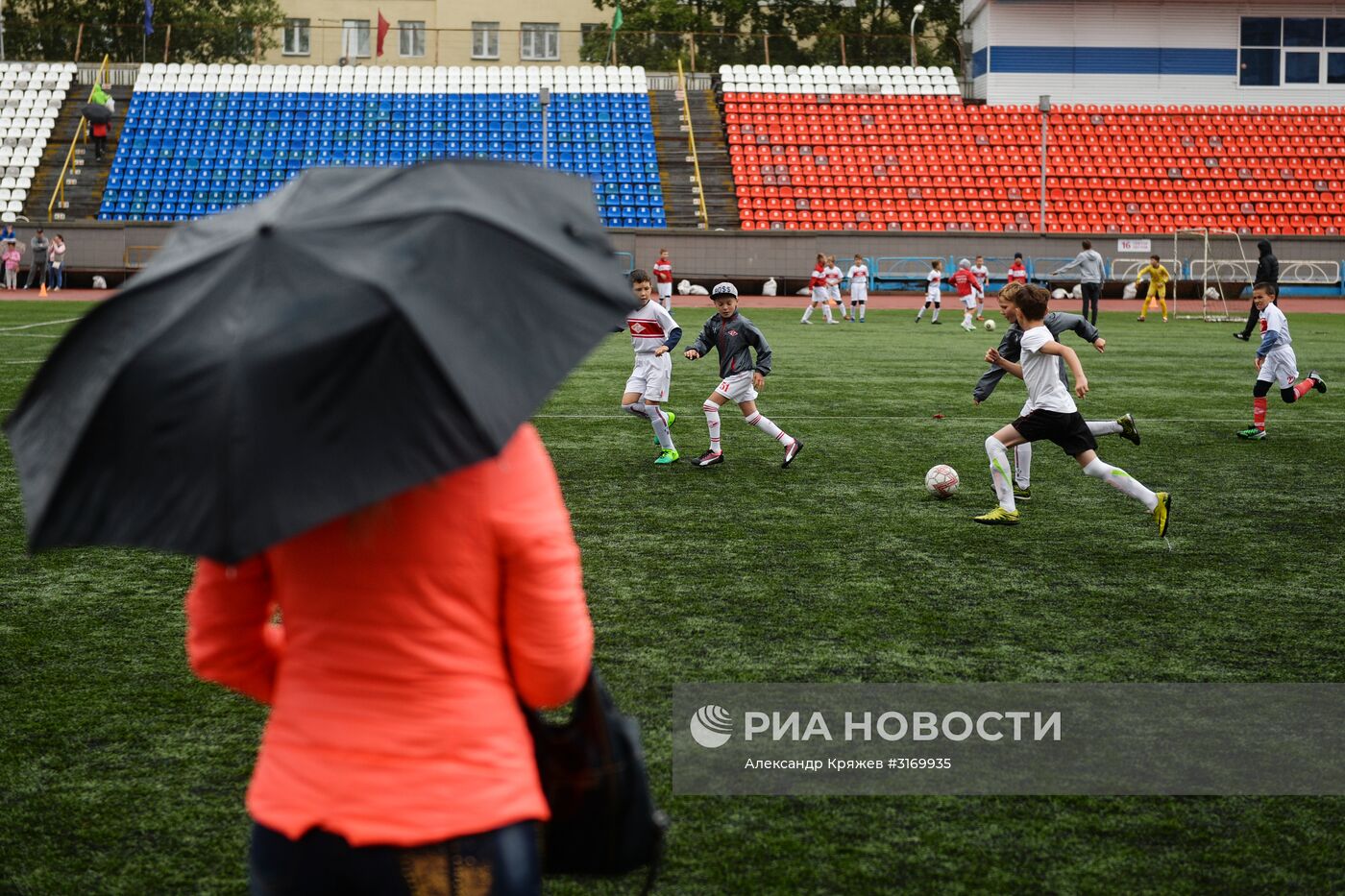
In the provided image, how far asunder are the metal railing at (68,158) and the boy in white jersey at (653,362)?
113ft

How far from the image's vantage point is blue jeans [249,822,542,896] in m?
2.29

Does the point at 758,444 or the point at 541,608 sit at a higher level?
the point at 541,608

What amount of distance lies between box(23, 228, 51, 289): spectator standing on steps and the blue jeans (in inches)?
1591

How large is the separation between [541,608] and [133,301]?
0.86 meters

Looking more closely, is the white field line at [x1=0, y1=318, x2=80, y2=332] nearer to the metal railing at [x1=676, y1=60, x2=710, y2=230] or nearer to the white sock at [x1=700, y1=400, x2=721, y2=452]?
the white sock at [x1=700, y1=400, x2=721, y2=452]

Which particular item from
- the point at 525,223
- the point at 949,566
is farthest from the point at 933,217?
the point at 525,223

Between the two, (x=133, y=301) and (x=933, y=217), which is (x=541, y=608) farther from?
(x=933, y=217)

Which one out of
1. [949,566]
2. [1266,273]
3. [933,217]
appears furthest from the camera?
[933,217]

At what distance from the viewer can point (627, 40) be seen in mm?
50156

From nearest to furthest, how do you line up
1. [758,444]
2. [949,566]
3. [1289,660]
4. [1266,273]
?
[1289,660] < [949,566] < [758,444] < [1266,273]

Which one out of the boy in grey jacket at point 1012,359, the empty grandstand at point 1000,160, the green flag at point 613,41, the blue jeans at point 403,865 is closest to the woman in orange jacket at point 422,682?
the blue jeans at point 403,865

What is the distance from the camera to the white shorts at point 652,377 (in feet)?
43.6

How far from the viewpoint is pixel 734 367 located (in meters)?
13.2

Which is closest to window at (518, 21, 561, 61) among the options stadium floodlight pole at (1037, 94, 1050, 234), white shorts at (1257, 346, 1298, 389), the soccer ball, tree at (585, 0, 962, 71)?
tree at (585, 0, 962, 71)
